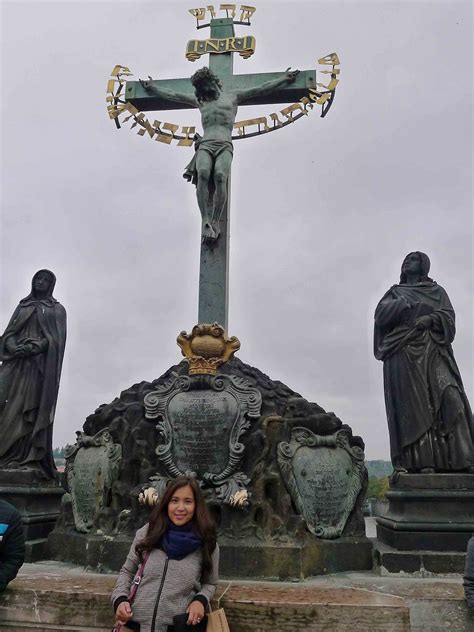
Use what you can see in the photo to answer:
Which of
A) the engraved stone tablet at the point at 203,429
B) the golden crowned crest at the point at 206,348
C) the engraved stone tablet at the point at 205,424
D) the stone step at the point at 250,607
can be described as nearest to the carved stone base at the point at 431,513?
the stone step at the point at 250,607

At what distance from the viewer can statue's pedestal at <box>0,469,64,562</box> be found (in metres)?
6.67

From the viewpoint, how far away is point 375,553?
5.81 meters

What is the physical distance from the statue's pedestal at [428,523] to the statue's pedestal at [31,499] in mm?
4000

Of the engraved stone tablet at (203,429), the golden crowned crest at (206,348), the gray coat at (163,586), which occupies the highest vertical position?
the golden crowned crest at (206,348)

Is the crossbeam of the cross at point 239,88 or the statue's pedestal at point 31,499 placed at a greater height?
the crossbeam of the cross at point 239,88

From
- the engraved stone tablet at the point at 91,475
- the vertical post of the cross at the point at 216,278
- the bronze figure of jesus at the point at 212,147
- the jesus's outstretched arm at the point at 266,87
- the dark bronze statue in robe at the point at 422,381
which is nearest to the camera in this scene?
the engraved stone tablet at the point at 91,475

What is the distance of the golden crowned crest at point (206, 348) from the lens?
251 inches

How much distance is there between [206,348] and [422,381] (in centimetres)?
256

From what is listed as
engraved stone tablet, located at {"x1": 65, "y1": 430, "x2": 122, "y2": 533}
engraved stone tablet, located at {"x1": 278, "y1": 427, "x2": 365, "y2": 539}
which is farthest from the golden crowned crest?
engraved stone tablet, located at {"x1": 65, "y1": 430, "x2": 122, "y2": 533}

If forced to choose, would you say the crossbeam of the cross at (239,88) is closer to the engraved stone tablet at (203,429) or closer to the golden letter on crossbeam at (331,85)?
the golden letter on crossbeam at (331,85)

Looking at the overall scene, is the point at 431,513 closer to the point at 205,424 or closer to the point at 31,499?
the point at 205,424

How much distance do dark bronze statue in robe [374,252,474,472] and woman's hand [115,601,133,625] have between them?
417cm

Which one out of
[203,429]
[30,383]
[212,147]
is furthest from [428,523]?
[212,147]

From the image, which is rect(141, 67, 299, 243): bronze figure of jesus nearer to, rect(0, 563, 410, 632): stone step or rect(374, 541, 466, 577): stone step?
rect(374, 541, 466, 577): stone step
